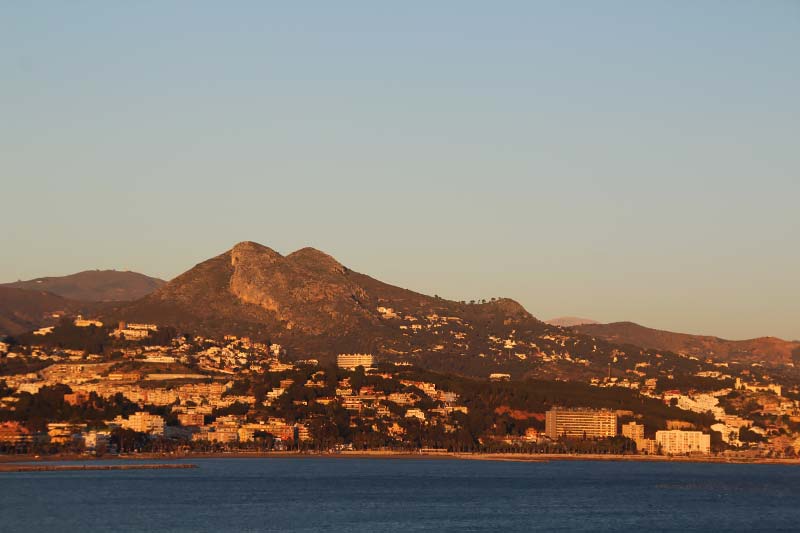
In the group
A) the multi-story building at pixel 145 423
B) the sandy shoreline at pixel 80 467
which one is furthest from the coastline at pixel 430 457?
the sandy shoreline at pixel 80 467

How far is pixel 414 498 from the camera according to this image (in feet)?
381

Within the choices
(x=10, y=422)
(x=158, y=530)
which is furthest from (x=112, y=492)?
(x=10, y=422)

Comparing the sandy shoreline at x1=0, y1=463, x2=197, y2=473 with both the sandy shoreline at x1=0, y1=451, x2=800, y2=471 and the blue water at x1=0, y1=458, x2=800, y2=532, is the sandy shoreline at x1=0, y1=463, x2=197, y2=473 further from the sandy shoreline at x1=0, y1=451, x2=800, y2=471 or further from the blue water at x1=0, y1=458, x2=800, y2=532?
the sandy shoreline at x1=0, y1=451, x2=800, y2=471

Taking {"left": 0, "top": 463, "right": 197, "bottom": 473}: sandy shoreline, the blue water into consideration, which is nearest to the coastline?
{"left": 0, "top": 463, "right": 197, "bottom": 473}: sandy shoreline

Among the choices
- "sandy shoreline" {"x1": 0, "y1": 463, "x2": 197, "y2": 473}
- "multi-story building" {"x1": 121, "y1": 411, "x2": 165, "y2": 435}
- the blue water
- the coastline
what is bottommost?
the blue water

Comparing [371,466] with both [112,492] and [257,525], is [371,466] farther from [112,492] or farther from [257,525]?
[257,525]

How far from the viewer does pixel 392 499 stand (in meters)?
115

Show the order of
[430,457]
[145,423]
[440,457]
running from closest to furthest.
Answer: [430,457] → [440,457] → [145,423]

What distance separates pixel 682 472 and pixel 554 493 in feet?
145

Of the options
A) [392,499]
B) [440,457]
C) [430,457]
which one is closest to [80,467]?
[392,499]

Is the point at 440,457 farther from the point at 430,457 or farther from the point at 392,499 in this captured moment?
the point at 392,499

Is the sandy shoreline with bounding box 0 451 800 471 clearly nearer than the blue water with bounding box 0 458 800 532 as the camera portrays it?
No

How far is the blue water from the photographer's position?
96562mm

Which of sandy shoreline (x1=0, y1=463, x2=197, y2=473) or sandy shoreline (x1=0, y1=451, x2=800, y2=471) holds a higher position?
sandy shoreline (x1=0, y1=451, x2=800, y2=471)
